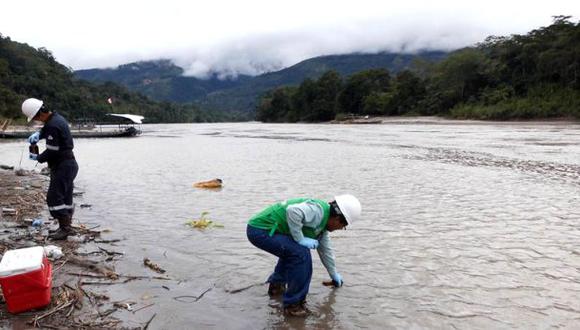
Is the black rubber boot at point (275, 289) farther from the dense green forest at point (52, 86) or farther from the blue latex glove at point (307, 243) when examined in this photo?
the dense green forest at point (52, 86)

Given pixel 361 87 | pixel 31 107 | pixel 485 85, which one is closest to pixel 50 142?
pixel 31 107

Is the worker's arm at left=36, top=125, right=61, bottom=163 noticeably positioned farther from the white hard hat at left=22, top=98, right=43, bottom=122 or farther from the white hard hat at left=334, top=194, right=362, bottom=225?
the white hard hat at left=334, top=194, right=362, bottom=225

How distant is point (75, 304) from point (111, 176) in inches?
577

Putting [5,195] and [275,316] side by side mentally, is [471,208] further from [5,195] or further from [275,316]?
[5,195]

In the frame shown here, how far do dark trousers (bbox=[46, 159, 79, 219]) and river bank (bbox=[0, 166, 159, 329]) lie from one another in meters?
0.58

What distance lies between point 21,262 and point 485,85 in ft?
279

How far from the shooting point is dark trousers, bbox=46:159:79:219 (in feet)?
25.6

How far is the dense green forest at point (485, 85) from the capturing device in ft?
201

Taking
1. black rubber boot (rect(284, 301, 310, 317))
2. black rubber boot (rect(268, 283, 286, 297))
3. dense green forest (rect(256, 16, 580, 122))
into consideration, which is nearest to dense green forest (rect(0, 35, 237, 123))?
dense green forest (rect(256, 16, 580, 122))

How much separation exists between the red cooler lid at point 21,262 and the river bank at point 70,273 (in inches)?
21.1

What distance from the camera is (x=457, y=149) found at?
2695 cm

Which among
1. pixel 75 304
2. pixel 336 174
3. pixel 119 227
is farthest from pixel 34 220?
pixel 336 174

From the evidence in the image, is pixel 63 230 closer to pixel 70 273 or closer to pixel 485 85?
pixel 70 273

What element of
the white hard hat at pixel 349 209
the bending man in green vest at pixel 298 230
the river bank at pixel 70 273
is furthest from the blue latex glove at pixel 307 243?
the river bank at pixel 70 273
